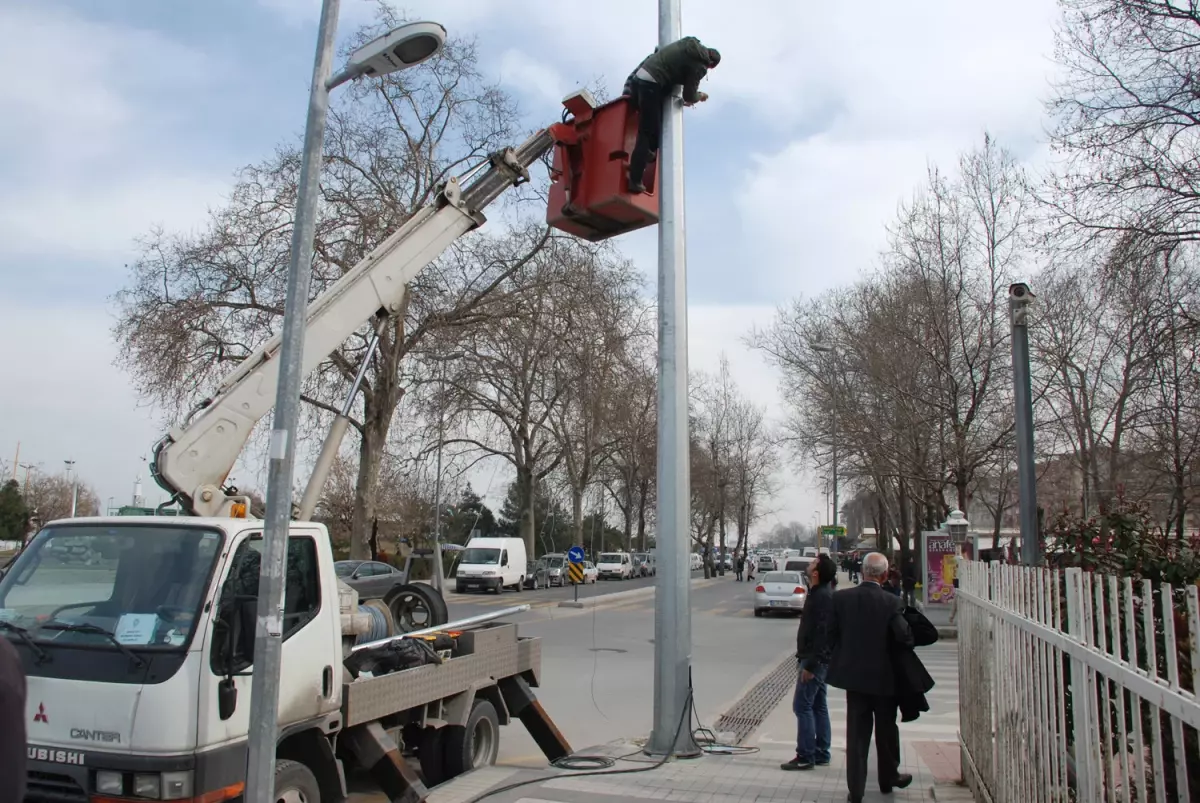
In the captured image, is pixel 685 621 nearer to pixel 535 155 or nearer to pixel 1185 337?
pixel 535 155

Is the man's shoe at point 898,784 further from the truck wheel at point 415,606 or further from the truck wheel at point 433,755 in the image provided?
the truck wheel at point 415,606

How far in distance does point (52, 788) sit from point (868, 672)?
182 inches

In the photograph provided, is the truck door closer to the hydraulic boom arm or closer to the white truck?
the white truck

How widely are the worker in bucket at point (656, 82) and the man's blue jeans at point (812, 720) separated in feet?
14.0

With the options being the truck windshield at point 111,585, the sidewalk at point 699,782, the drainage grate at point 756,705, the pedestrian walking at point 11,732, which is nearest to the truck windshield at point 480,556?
the drainage grate at point 756,705

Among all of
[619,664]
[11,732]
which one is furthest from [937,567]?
[11,732]

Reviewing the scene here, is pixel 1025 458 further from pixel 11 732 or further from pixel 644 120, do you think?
pixel 11 732

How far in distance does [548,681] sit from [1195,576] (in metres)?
10.4

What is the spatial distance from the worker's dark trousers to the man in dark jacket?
3.50m

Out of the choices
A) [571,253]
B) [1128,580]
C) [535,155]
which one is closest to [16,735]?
[1128,580]

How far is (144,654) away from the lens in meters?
4.46

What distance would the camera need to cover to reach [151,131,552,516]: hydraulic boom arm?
6.33m

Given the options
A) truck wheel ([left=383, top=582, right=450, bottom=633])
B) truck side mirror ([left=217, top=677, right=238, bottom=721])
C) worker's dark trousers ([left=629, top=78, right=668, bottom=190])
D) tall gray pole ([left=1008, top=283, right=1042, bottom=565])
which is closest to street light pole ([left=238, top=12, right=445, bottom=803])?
truck side mirror ([left=217, top=677, right=238, bottom=721])

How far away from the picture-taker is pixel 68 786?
4344 millimetres
